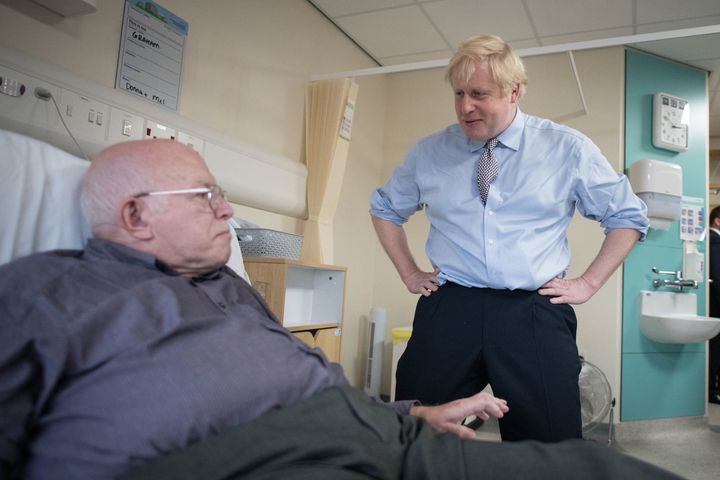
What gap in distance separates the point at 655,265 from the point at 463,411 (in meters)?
2.91

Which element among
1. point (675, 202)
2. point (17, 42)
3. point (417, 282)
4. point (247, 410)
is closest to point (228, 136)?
point (17, 42)

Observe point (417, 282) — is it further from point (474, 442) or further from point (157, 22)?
point (157, 22)

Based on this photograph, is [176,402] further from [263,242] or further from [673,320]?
[673,320]

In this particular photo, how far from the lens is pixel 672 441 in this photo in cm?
315

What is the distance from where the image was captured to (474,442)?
81 centimetres

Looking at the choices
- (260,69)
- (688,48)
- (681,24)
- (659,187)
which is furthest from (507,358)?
(688,48)

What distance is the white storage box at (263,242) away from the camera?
212 cm

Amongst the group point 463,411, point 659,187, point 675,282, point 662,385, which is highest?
point 659,187

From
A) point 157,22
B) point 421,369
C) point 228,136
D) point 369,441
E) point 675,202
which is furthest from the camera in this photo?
Answer: point 675,202

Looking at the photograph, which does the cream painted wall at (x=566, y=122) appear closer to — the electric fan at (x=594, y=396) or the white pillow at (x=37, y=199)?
the electric fan at (x=594, y=396)

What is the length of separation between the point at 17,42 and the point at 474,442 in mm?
1832

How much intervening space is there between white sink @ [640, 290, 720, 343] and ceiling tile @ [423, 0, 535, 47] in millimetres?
1831

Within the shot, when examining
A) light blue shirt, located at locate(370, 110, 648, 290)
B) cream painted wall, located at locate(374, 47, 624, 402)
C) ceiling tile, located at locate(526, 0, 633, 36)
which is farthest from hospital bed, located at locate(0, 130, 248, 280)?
cream painted wall, located at locate(374, 47, 624, 402)

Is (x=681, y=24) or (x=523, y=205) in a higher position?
(x=681, y=24)
